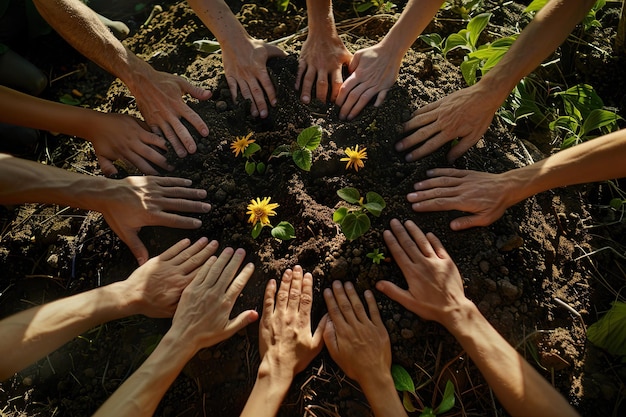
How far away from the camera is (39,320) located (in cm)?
151

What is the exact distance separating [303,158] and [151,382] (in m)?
0.98

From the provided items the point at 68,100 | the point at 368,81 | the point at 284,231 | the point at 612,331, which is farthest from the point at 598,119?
the point at 68,100

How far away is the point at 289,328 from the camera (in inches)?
64.5

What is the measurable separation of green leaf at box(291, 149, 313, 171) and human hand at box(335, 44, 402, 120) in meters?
0.27

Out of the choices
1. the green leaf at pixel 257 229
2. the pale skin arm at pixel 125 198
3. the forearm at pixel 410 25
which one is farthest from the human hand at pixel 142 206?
the forearm at pixel 410 25

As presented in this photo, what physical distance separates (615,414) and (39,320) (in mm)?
2126

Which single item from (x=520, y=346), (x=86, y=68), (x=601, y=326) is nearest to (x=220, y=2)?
(x=86, y=68)

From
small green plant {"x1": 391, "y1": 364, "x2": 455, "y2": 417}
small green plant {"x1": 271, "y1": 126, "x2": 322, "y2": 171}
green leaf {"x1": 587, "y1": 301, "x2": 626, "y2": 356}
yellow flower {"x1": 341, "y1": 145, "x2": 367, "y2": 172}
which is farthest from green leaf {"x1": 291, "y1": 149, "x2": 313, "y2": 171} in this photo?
green leaf {"x1": 587, "y1": 301, "x2": 626, "y2": 356}

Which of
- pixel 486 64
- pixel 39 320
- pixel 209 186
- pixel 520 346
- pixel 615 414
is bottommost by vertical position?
pixel 615 414

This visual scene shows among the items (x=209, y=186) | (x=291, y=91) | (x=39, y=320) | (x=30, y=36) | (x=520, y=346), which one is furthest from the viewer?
(x=30, y=36)

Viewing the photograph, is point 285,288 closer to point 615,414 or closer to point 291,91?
point 291,91

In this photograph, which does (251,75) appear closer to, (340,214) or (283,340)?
(340,214)

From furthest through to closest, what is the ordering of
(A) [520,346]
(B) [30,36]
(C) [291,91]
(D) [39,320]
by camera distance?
(B) [30,36], (C) [291,91], (A) [520,346], (D) [39,320]

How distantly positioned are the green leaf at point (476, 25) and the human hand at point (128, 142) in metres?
1.54
